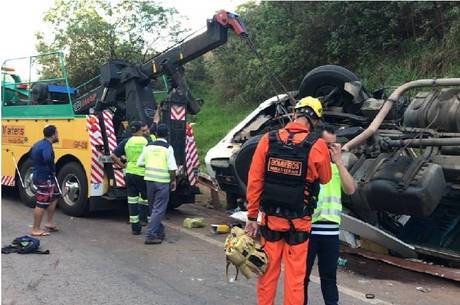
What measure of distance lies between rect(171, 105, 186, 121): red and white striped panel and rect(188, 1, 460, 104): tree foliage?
5.92 metres

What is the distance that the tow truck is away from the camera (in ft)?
27.1

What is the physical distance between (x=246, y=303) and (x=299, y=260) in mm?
1239

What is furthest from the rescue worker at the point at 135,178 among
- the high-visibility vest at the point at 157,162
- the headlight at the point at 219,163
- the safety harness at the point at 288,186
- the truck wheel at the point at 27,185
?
the safety harness at the point at 288,186

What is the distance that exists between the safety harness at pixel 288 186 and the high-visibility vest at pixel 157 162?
3.59 metres

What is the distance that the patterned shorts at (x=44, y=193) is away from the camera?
7379mm

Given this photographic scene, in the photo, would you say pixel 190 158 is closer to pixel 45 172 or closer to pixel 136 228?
pixel 136 228

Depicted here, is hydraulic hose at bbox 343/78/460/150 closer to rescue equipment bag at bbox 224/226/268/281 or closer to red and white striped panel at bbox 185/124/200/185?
rescue equipment bag at bbox 224/226/268/281

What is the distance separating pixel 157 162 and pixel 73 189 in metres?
2.23

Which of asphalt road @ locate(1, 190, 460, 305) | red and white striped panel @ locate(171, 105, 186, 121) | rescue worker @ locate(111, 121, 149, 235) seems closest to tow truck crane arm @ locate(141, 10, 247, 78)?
red and white striped panel @ locate(171, 105, 186, 121)

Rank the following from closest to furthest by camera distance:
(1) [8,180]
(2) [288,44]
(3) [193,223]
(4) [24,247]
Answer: (4) [24,247] < (3) [193,223] < (1) [8,180] < (2) [288,44]

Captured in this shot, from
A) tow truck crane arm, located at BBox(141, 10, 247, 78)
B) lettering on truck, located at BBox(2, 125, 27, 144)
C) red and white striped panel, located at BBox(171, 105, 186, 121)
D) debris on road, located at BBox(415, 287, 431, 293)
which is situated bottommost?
debris on road, located at BBox(415, 287, 431, 293)

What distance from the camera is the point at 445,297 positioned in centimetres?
497

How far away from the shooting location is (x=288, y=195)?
11.7ft

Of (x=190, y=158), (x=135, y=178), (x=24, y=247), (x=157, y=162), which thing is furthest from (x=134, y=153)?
(x=24, y=247)
